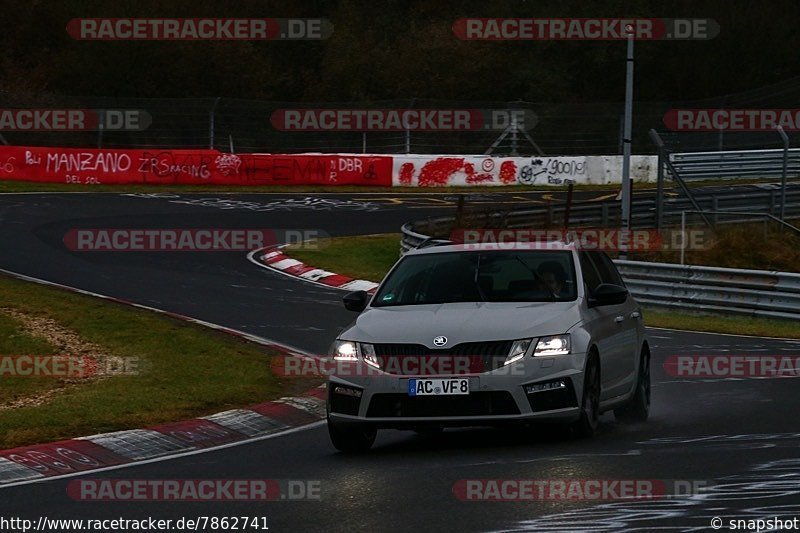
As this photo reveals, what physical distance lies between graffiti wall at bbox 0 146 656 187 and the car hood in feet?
108

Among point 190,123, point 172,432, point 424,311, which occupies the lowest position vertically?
point 172,432

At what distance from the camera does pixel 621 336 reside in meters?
12.0

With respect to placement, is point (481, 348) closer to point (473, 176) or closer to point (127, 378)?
point (127, 378)

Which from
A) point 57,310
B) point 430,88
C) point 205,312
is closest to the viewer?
point 57,310

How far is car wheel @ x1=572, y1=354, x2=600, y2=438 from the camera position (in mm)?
10664

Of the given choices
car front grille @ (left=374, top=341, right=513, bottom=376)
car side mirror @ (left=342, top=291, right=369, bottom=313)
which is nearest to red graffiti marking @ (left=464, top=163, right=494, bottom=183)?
car side mirror @ (left=342, top=291, right=369, bottom=313)

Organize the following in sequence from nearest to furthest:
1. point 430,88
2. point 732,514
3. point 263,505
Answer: point 732,514 → point 263,505 → point 430,88

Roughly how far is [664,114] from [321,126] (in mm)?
11279

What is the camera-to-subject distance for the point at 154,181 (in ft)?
142

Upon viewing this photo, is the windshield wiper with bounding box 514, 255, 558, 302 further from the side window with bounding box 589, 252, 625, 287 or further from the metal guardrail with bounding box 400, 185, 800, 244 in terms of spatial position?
the metal guardrail with bounding box 400, 185, 800, 244

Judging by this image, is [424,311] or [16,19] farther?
[16,19]

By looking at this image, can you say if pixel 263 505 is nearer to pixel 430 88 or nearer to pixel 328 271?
pixel 328 271

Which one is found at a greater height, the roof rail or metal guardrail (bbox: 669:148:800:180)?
metal guardrail (bbox: 669:148:800:180)

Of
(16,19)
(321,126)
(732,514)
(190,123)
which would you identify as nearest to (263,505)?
(732,514)
